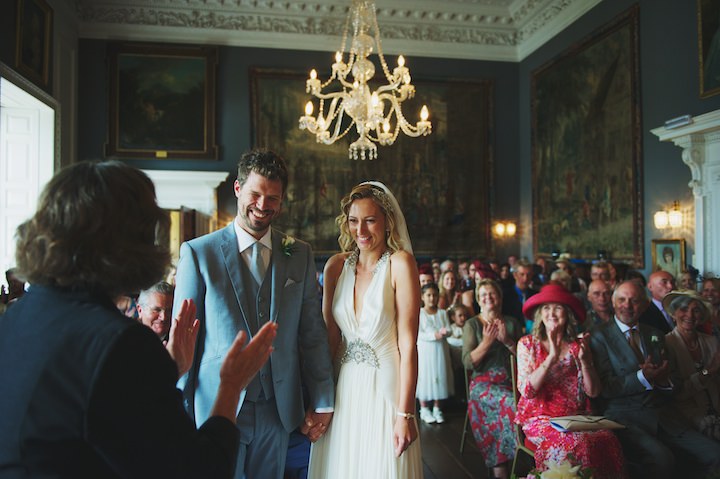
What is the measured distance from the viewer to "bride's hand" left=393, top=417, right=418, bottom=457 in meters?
2.59

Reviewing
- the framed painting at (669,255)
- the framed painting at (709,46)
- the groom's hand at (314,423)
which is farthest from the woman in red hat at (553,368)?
the framed painting at (709,46)

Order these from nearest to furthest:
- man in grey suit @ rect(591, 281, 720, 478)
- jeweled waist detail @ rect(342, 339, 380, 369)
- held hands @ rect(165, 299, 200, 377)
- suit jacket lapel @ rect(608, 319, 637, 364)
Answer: held hands @ rect(165, 299, 200, 377) → jeweled waist detail @ rect(342, 339, 380, 369) → man in grey suit @ rect(591, 281, 720, 478) → suit jacket lapel @ rect(608, 319, 637, 364)

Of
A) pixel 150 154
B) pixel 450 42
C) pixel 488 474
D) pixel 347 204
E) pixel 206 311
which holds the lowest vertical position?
pixel 488 474

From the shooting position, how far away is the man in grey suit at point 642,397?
3.58 meters

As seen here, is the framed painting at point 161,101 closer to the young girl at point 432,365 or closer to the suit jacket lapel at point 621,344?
the young girl at point 432,365

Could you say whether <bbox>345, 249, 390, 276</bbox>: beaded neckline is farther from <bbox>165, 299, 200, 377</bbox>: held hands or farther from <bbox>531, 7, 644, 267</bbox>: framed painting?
<bbox>531, 7, 644, 267</bbox>: framed painting

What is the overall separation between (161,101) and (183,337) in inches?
467

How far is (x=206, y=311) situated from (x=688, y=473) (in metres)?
3.43

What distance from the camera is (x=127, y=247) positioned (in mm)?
1234

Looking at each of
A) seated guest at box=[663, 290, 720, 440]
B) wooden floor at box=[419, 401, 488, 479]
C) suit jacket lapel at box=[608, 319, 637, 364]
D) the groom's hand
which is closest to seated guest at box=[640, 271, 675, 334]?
seated guest at box=[663, 290, 720, 440]

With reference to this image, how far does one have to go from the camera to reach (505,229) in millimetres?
13797

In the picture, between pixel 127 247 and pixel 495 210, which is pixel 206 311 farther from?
pixel 495 210

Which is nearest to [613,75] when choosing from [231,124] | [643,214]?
[643,214]

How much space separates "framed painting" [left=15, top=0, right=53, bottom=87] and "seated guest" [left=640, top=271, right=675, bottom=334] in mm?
9390
